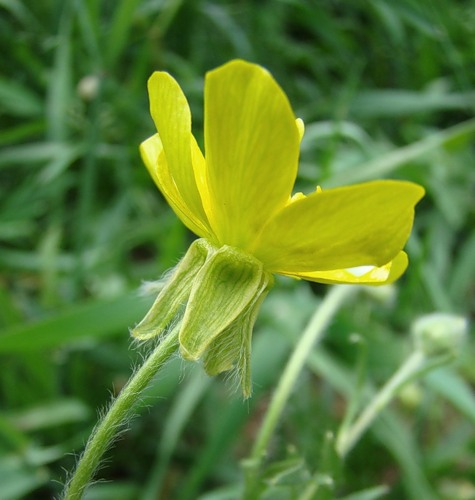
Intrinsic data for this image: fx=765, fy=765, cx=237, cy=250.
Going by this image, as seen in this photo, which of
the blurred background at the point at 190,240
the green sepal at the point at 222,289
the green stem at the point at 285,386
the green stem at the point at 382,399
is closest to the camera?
the green sepal at the point at 222,289

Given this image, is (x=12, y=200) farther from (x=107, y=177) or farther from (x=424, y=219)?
(x=424, y=219)

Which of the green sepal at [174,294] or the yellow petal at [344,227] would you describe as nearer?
the yellow petal at [344,227]

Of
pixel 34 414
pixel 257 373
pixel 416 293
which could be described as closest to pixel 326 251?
pixel 257 373

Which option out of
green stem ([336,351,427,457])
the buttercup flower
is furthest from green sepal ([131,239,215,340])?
green stem ([336,351,427,457])

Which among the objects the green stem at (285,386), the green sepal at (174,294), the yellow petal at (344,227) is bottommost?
the green stem at (285,386)

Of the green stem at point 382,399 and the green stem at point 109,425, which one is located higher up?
the green stem at point 109,425

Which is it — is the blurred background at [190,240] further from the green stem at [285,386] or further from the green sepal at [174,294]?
the green sepal at [174,294]

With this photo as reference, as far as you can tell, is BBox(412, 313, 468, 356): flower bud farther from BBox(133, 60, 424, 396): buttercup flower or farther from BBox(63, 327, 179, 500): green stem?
BBox(63, 327, 179, 500): green stem

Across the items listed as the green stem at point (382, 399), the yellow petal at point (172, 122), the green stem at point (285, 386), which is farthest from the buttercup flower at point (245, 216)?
the green stem at point (382, 399)

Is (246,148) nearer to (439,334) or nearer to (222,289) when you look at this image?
(222,289)
